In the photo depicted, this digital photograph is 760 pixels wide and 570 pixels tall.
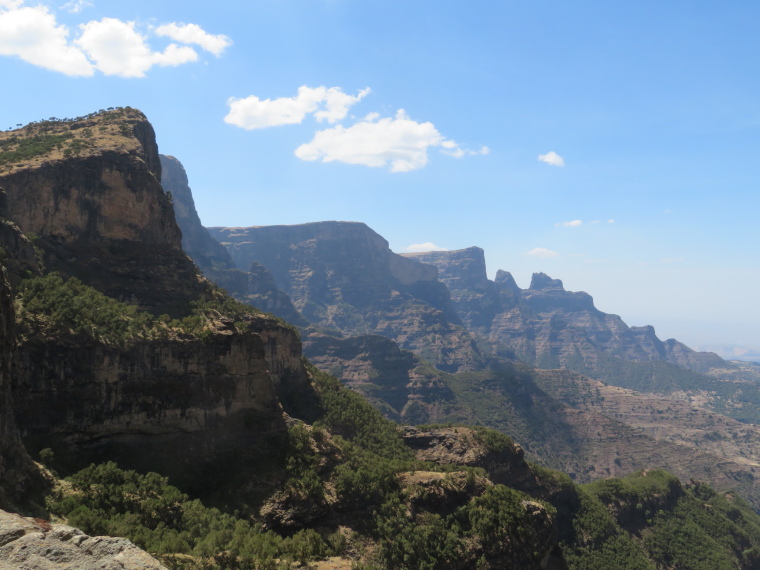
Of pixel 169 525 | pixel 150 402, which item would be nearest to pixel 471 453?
pixel 150 402

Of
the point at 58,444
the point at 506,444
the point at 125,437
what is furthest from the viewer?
the point at 506,444

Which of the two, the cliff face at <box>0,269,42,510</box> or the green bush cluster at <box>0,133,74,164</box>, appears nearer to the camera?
the cliff face at <box>0,269,42,510</box>

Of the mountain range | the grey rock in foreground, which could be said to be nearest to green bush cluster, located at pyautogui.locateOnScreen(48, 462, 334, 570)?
the mountain range

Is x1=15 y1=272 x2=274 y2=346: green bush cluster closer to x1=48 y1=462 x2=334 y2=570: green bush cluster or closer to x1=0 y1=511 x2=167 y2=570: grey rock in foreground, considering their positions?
x1=48 y1=462 x2=334 y2=570: green bush cluster

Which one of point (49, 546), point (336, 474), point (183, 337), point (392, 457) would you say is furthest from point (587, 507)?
point (49, 546)

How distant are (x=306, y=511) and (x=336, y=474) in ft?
31.3

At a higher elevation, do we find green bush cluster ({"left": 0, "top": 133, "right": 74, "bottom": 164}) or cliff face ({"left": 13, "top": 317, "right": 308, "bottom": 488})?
green bush cluster ({"left": 0, "top": 133, "right": 74, "bottom": 164})

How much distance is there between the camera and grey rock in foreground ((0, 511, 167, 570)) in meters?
21.1

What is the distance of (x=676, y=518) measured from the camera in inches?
5399

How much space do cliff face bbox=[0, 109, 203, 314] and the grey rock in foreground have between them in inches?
2730

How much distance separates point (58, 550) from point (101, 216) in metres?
85.0

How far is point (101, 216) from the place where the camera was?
93938 mm

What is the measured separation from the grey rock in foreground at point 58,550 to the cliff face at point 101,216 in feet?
228

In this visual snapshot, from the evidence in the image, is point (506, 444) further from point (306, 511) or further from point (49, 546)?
point (49, 546)
